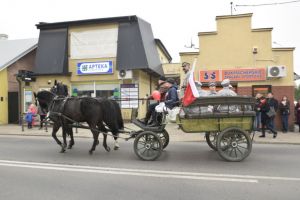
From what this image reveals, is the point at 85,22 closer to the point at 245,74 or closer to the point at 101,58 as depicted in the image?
the point at 101,58

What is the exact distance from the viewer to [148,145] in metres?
8.46

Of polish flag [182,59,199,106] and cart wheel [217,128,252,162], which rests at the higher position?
polish flag [182,59,199,106]

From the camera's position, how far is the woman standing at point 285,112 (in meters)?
15.5

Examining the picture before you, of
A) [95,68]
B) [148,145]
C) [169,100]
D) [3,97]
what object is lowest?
[148,145]

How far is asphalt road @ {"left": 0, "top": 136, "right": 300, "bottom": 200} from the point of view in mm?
5699

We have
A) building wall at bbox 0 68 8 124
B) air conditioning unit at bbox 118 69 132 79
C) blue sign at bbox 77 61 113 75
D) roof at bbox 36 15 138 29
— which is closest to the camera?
air conditioning unit at bbox 118 69 132 79

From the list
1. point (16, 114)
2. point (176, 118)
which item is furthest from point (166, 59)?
point (176, 118)

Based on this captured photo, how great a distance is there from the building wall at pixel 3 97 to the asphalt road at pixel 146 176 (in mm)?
13545

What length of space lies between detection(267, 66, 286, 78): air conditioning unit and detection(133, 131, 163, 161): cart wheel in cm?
1009

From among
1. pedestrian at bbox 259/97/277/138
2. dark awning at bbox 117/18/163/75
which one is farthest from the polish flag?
dark awning at bbox 117/18/163/75

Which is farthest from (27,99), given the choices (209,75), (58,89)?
(58,89)

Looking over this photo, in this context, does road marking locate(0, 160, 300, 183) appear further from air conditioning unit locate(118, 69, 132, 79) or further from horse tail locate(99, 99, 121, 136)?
air conditioning unit locate(118, 69, 132, 79)

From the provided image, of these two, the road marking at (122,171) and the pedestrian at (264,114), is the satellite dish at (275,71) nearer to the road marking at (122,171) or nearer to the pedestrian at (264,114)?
the pedestrian at (264,114)

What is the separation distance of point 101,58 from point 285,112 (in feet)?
36.5
